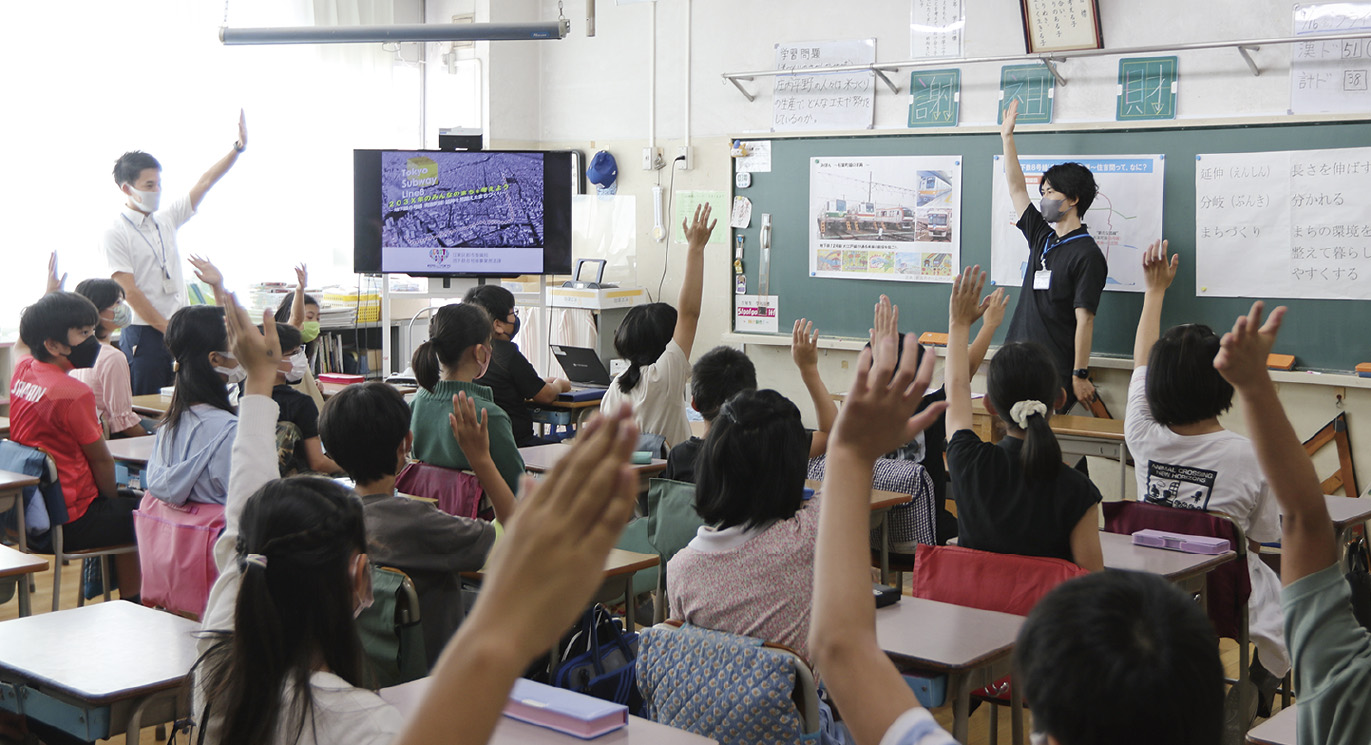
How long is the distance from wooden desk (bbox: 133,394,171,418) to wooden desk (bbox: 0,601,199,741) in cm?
272

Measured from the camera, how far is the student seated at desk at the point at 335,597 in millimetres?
624

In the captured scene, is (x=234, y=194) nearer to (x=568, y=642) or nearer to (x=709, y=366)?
(x=709, y=366)

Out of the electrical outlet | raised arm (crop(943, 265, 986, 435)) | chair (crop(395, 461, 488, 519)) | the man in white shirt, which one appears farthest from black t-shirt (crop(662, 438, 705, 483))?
the electrical outlet

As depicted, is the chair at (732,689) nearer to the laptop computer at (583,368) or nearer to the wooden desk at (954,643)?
the wooden desk at (954,643)

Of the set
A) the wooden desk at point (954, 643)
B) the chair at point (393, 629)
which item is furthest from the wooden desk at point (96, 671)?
the wooden desk at point (954, 643)

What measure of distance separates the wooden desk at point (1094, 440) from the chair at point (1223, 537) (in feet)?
4.52

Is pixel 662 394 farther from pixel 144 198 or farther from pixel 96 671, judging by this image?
pixel 144 198

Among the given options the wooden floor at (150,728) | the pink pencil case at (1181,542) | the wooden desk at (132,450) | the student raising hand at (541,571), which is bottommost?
the wooden floor at (150,728)

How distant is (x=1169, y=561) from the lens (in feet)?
8.75

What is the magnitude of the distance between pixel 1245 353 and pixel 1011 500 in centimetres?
139

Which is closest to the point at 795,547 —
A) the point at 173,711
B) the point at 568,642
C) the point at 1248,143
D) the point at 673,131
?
the point at 568,642

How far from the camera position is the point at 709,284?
6820 mm

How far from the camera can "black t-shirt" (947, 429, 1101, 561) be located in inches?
97.9

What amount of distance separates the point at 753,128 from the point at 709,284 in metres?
0.93
